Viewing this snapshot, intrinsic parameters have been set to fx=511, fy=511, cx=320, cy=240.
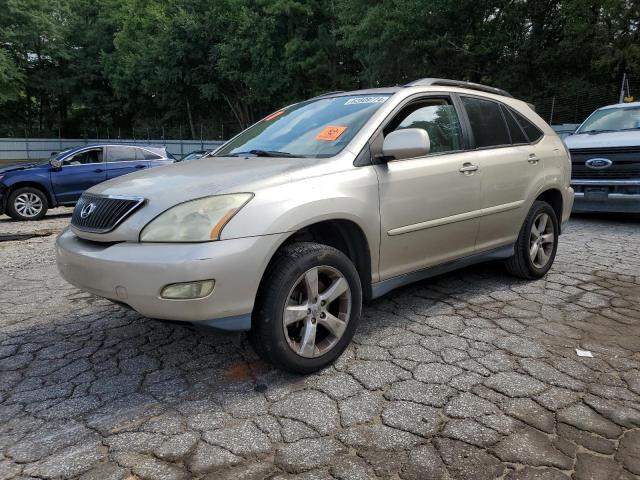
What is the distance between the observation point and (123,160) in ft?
36.4

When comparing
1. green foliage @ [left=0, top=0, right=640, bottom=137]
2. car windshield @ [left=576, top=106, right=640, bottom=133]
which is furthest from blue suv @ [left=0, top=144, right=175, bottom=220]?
green foliage @ [left=0, top=0, right=640, bottom=137]

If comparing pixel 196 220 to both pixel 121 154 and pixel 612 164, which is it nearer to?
pixel 612 164

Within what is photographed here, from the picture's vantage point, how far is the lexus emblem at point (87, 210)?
2.95m

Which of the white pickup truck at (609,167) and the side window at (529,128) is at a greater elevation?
the side window at (529,128)

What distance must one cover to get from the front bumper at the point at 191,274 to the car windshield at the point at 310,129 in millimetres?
937

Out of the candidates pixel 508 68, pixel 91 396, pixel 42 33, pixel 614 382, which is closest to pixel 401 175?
pixel 614 382

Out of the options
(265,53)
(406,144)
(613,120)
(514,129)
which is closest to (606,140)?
(613,120)

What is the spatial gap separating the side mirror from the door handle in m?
0.71

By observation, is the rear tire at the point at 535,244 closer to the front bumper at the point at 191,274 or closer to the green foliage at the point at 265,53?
the front bumper at the point at 191,274

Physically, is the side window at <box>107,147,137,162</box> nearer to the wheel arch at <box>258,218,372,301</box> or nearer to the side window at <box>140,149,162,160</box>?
the side window at <box>140,149,162,160</box>

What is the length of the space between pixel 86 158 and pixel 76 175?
54 cm

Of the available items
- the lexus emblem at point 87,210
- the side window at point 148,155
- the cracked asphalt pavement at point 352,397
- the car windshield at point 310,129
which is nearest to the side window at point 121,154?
the side window at point 148,155

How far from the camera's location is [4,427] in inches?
97.1

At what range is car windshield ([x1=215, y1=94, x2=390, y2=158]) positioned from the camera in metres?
3.34
